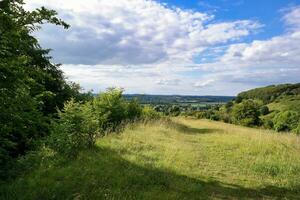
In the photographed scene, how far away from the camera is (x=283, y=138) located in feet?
57.6

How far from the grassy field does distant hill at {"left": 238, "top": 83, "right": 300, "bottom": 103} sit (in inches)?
4780

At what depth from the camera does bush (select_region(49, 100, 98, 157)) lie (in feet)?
36.7

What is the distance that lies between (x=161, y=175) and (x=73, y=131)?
4041 mm

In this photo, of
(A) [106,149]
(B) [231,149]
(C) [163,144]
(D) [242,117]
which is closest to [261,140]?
(B) [231,149]

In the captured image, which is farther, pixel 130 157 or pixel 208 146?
pixel 208 146

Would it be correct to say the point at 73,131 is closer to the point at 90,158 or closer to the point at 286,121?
the point at 90,158

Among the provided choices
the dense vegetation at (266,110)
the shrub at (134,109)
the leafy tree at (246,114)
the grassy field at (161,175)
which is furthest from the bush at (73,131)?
the leafy tree at (246,114)

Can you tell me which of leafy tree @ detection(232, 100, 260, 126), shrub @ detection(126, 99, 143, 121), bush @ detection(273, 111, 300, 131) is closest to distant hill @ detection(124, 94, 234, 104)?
shrub @ detection(126, 99, 143, 121)

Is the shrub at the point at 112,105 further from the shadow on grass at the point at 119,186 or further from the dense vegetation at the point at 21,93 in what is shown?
the shadow on grass at the point at 119,186

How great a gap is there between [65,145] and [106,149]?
154 centimetres

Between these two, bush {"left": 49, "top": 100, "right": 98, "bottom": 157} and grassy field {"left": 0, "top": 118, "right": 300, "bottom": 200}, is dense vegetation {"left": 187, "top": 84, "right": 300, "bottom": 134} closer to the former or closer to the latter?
grassy field {"left": 0, "top": 118, "right": 300, "bottom": 200}

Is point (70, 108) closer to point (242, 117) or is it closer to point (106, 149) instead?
point (106, 149)

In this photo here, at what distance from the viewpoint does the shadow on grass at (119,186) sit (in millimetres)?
7801

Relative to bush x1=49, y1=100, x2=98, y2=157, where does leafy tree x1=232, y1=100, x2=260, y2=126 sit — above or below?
below
